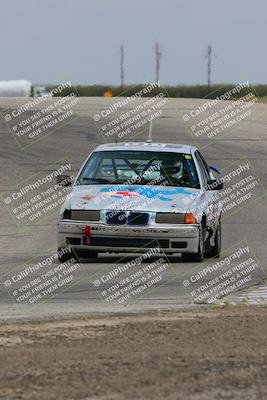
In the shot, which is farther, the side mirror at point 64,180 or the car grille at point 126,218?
the side mirror at point 64,180

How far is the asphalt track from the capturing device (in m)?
10.6

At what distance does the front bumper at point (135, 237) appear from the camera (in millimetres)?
14312

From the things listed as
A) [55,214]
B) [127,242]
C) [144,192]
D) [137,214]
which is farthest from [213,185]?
[55,214]

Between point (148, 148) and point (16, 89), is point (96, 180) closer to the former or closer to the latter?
point (148, 148)

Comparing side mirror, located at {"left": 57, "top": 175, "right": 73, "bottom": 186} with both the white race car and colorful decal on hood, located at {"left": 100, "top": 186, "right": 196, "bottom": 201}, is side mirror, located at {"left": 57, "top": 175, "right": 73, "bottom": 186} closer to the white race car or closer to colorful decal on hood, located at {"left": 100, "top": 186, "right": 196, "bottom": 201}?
the white race car

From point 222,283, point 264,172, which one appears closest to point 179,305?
point 222,283

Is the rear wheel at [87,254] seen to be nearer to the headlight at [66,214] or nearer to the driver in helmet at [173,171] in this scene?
the headlight at [66,214]

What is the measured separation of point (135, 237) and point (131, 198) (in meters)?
0.49

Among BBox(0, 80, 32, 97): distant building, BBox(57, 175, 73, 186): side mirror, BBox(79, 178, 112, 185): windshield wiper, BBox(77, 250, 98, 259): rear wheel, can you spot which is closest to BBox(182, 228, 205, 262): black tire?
BBox(77, 250, 98, 259): rear wheel

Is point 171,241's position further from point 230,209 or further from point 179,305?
point 230,209

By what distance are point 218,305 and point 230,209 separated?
483 inches

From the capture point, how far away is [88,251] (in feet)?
48.6

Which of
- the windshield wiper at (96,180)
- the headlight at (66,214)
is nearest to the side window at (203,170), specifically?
the windshield wiper at (96,180)

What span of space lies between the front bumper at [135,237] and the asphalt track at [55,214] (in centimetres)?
23
